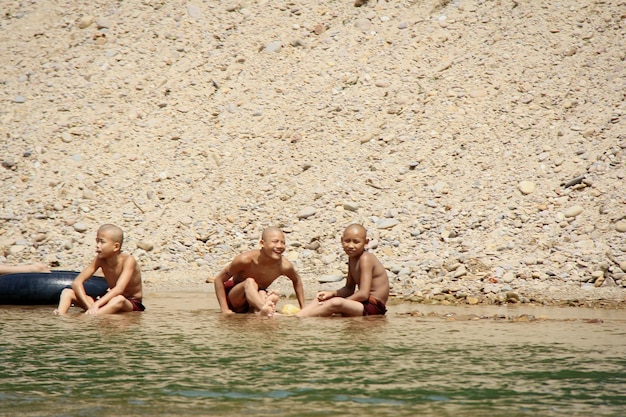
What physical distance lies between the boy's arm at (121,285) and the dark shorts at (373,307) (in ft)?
8.57

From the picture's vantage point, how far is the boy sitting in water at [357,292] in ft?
30.9

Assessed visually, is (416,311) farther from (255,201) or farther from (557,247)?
(255,201)

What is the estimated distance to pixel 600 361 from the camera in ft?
21.5

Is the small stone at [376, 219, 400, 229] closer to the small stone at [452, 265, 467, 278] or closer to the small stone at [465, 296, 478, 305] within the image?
the small stone at [452, 265, 467, 278]

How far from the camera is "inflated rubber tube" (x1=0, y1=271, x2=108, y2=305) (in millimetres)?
10711

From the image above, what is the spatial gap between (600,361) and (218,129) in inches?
498

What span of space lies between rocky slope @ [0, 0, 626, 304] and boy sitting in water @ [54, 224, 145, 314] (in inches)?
131

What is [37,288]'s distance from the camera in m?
10.7

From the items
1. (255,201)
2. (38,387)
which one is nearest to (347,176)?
(255,201)

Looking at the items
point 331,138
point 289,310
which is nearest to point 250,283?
point 289,310

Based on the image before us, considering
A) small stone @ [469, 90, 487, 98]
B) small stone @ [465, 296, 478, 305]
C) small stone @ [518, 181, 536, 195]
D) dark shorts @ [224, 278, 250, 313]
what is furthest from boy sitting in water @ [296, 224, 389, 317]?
small stone @ [469, 90, 487, 98]

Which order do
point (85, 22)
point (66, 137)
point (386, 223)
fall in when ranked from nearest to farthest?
point (386, 223) < point (66, 137) < point (85, 22)

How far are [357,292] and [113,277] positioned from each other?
9.29 ft

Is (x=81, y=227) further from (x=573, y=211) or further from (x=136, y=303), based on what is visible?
(x=573, y=211)
